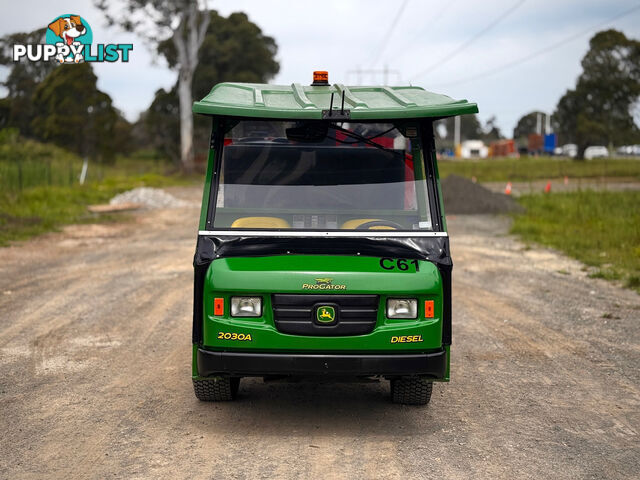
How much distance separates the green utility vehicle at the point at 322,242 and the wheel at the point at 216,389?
15 millimetres

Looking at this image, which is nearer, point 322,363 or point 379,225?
point 322,363

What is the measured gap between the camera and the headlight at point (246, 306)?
235 inches

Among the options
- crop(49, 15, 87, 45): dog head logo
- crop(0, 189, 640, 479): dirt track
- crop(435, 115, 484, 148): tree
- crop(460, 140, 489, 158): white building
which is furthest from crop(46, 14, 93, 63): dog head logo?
crop(435, 115, 484, 148): tree

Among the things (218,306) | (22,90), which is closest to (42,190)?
(218,306)

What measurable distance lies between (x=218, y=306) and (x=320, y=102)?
1.77 m

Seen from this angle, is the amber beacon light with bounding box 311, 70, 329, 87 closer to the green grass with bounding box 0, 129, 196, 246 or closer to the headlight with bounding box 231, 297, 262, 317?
the headlight with bounding box 231, 297, 262, 317

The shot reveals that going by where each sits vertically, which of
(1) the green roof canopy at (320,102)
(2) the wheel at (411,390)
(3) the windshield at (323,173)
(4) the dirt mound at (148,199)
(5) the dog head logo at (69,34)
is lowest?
(2) the wheel at (411,390)

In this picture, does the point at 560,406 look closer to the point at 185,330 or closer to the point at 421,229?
the point at 421,229

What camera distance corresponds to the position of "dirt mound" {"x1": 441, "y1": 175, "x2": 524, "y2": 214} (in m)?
26.7

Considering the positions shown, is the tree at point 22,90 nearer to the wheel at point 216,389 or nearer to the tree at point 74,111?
the tree at point 74,111

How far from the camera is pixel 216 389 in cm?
679

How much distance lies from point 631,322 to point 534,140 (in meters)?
105

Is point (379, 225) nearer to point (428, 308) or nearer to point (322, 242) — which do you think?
point (322, 242)

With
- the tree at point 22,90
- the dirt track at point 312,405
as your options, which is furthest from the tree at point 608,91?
the dirt track at point 312,405
